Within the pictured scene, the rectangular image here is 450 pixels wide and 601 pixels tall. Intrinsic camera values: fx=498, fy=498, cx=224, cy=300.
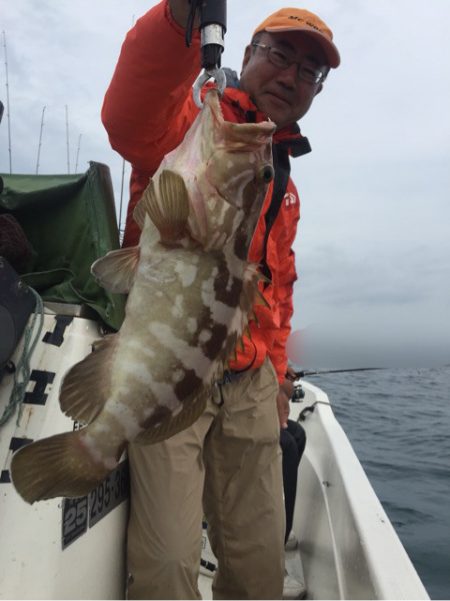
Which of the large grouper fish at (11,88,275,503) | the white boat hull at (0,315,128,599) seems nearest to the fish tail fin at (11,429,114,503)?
the large grouper fish at (11,88,275,503)

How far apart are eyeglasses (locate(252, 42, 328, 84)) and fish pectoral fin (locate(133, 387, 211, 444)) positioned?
6.46 ft

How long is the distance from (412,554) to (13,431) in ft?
14.4

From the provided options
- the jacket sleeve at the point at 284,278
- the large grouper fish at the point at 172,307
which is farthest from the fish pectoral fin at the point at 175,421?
the jacket sleeve at the point at 284,278

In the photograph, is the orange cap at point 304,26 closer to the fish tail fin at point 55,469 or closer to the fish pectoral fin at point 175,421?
the fish pectoral fin at point 175,421

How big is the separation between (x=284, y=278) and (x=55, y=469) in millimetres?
2312

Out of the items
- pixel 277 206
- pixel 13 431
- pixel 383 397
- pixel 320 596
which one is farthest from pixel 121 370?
pixel 383 397

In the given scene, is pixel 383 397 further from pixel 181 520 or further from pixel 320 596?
pixel 181 520

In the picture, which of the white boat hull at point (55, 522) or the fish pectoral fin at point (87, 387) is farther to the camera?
the white boat hull at point (55, 522)

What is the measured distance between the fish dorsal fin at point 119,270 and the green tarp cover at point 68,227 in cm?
81

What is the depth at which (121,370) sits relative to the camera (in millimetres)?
1717

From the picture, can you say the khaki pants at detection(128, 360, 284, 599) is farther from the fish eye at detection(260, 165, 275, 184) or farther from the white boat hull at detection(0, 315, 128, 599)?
the fish eye at detection(260, 165, 275, 184)

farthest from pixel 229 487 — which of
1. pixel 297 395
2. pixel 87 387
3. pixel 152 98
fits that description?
pixel 297 395

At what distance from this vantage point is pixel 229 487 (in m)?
2.99

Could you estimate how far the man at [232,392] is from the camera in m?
2.06
